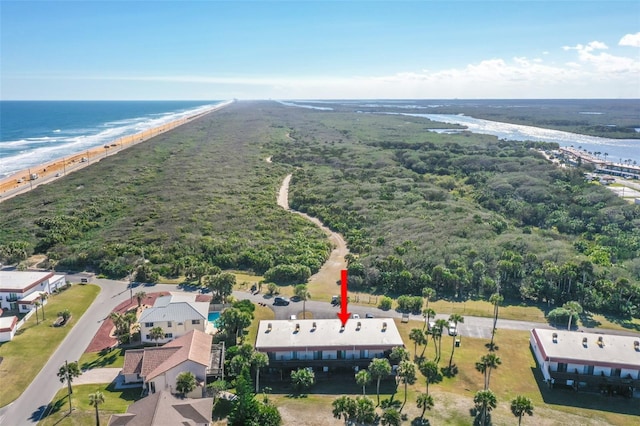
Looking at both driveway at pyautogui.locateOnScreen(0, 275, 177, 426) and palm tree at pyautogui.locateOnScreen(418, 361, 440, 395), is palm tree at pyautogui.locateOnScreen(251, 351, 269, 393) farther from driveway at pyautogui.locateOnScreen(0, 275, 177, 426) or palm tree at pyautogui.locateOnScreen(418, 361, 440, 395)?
palm tree at pyautogui.locateOnScreen(418, 361, 440, 395)

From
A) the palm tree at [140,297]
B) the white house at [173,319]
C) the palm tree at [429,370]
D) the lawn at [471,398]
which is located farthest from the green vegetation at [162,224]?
the palm tree at [429,370]

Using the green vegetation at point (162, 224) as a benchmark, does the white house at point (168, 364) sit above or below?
below

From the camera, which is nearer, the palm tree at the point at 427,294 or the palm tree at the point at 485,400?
the palm tree at the point at 485,400

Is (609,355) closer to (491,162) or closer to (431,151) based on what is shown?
(491,162)

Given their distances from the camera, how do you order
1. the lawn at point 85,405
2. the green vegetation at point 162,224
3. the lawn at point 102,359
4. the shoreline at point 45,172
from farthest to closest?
the shoreline at point 45,172
the green vegetation at point 162,224
the lawn at point 102,359
the lawn at point 85,405

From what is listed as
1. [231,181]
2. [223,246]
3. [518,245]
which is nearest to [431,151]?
[231,181]

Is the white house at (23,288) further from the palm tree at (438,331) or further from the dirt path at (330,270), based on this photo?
the palm tree at (438,331)

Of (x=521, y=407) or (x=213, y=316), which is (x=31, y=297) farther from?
(x=521, y=407)
